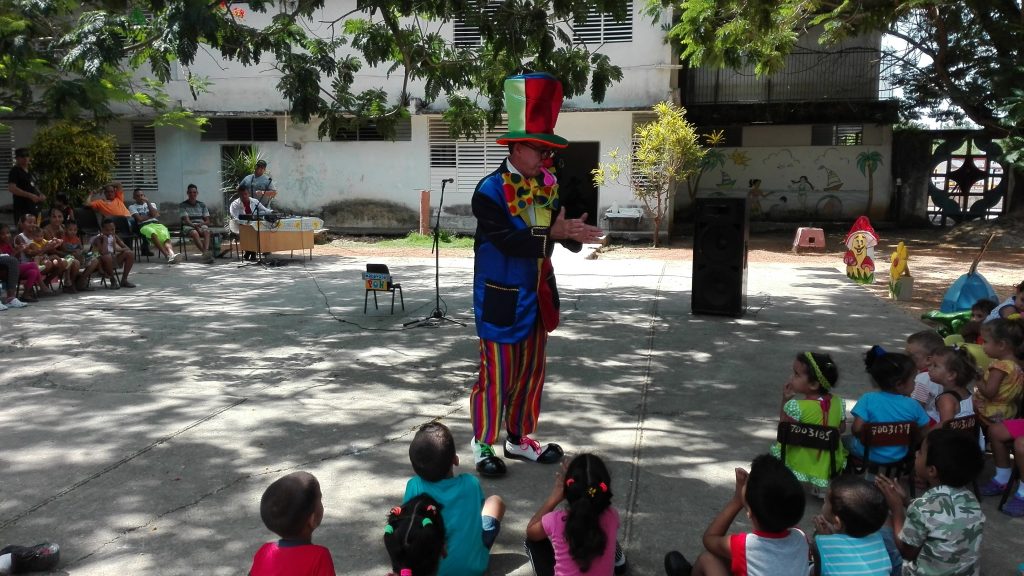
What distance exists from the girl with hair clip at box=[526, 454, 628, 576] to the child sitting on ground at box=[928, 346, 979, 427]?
1999mm

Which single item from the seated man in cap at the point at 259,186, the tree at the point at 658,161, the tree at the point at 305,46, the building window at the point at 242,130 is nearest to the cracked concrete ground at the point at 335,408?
the tree at the point at 305,46

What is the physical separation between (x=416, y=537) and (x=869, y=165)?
20255 millimetres

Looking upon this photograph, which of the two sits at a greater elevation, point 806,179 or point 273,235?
point 806,179

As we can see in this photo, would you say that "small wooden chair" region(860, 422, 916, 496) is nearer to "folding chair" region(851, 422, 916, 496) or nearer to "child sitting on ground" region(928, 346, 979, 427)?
"folding chair" region(851, 422, 916, 496)

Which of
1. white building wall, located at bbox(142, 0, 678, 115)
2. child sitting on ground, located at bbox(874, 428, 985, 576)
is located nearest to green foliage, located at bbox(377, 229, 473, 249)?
white building wall, located at bbox(142, 0, 678, 115)

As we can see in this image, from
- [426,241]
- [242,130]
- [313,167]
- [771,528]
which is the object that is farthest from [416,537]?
[242,130]

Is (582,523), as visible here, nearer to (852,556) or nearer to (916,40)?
(852,556)

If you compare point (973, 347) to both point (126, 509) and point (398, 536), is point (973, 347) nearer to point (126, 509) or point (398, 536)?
point (398, 536)

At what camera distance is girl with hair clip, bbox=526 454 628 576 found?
2.73 meters

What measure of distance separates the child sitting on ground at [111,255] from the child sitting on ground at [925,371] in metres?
9.31

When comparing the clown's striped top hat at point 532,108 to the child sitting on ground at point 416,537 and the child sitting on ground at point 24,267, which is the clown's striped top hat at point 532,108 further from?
the child sitting on ground at point 24,267

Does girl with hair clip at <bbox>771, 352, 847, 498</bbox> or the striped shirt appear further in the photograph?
girl with hair clip at <bbox>771, 352, 847, 498</bbox>

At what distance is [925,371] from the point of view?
4406 millimetres

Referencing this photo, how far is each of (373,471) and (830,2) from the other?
10.2m
